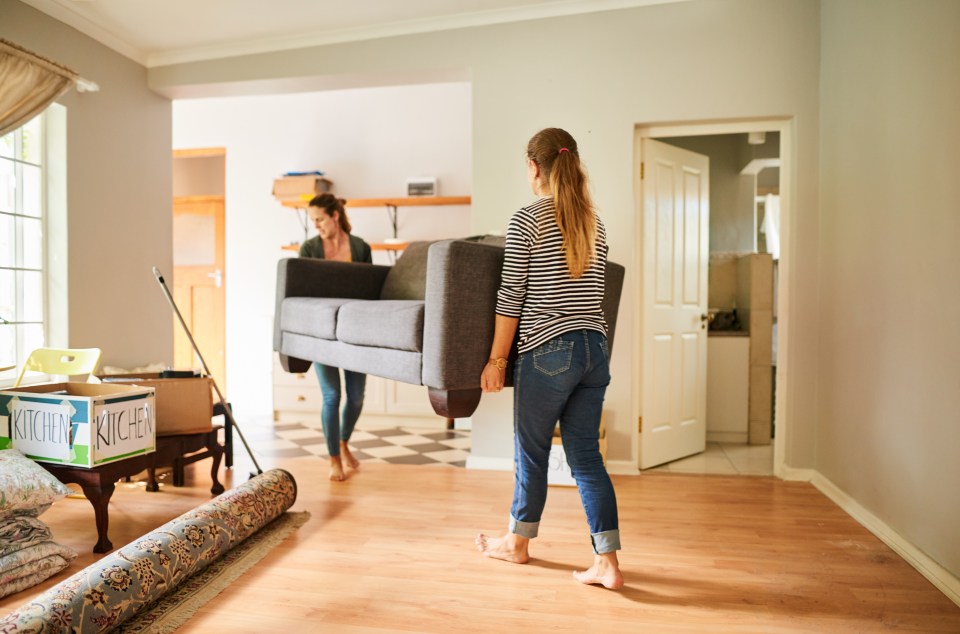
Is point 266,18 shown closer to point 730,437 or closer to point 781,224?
point 781,224

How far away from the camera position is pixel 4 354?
317 cm

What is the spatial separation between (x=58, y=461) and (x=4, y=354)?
1398mm

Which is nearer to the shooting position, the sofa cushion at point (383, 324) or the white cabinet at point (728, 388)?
the sofa cushion at point (383, 324)

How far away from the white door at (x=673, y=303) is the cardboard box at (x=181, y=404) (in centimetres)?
212

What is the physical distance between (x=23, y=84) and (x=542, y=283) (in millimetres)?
2630

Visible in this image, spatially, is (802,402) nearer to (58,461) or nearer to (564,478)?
(564,478)

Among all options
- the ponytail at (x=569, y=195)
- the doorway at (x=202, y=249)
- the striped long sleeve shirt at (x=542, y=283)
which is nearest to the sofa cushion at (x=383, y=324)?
the striped long sleeve shirt at (x=542, y=283)

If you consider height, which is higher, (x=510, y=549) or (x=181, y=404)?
(x=181, y=404)

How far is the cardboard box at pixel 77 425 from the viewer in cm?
213

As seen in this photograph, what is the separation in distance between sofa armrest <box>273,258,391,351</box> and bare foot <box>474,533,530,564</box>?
133 centimetres

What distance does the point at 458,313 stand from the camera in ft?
6.15

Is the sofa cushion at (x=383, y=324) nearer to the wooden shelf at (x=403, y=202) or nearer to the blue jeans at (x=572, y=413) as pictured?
the blue jeans at (x=572, y=413)

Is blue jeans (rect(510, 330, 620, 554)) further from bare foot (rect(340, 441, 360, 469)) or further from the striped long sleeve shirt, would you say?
bare foot (rect(340, 441, 360, 469))

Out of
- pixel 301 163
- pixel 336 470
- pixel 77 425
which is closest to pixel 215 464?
pixel 336 470
